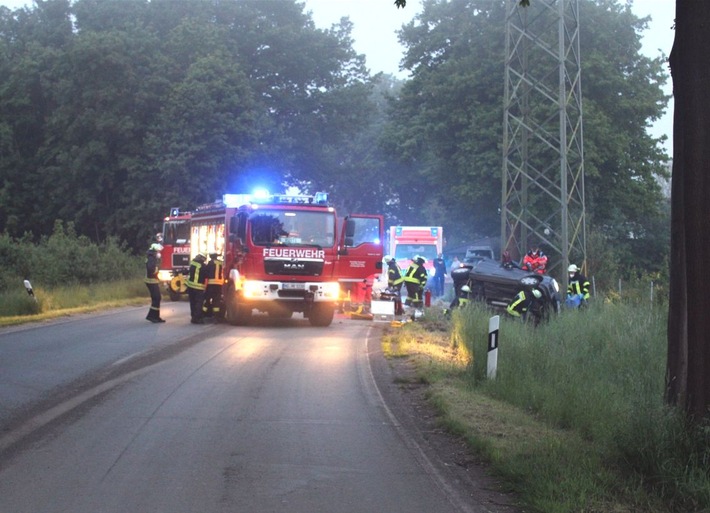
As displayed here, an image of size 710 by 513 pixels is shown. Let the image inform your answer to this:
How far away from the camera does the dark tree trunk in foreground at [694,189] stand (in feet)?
24.6

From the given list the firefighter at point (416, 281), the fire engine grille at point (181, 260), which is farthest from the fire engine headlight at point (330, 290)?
the fire engine grille at point (181, 260)

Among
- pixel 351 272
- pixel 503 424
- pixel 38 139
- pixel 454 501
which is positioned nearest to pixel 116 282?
pixel 351 272

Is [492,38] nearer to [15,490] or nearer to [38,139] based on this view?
[38,139]

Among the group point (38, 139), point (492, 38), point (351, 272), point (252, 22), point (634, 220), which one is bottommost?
point (351, 272)

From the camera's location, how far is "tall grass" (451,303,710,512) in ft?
23.3

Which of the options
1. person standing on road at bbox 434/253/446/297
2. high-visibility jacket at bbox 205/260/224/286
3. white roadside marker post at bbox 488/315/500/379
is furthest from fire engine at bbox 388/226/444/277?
white roadside marker post at bbox 488/315/500/379

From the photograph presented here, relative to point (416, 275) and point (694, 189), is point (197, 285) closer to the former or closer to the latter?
point (416, 275)

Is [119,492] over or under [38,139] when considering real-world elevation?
under

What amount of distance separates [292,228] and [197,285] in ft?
8.75

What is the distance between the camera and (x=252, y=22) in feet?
189

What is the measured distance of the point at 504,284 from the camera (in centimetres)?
2234

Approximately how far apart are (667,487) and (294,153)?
163ft

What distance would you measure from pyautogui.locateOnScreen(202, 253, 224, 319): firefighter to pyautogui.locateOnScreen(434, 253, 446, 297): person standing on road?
46.3 ft

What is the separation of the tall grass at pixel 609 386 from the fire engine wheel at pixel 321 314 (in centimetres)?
478
